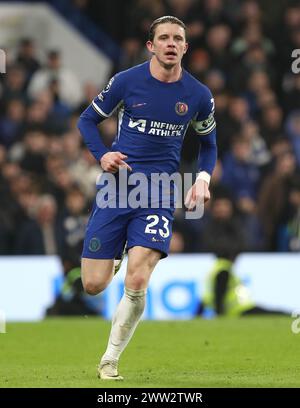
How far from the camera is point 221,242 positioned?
1573 cm

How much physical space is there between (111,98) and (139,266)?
131cm

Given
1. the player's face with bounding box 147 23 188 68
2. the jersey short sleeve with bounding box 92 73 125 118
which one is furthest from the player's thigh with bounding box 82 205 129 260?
the player's face with bounding box 147 23 188 68

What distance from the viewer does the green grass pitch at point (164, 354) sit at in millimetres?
8648

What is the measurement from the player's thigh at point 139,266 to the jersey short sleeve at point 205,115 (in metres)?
1.12

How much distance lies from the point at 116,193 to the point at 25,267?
22.4 ft

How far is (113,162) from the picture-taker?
8523mm

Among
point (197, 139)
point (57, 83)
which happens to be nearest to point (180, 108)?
point (197, 139)

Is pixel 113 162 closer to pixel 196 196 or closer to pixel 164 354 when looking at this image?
pixel 196 196

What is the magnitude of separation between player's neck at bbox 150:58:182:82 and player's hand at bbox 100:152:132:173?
70 cm

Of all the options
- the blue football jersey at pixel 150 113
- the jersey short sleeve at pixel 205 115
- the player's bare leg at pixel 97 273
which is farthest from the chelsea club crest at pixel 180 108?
the player's bare leg at pixel 97 273

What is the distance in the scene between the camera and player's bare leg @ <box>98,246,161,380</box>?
848 centimetres

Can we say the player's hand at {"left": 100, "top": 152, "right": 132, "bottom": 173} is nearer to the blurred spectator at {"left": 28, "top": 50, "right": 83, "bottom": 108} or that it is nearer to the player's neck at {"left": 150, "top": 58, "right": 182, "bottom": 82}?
the player's neck at {"left": 150, "top": 58, "right": 182, "bottom": 82}

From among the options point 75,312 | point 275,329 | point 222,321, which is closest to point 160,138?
point 275,329

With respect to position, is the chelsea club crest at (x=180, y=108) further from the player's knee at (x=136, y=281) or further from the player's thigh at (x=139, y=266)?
the player's knee at (x=136, y=281)
